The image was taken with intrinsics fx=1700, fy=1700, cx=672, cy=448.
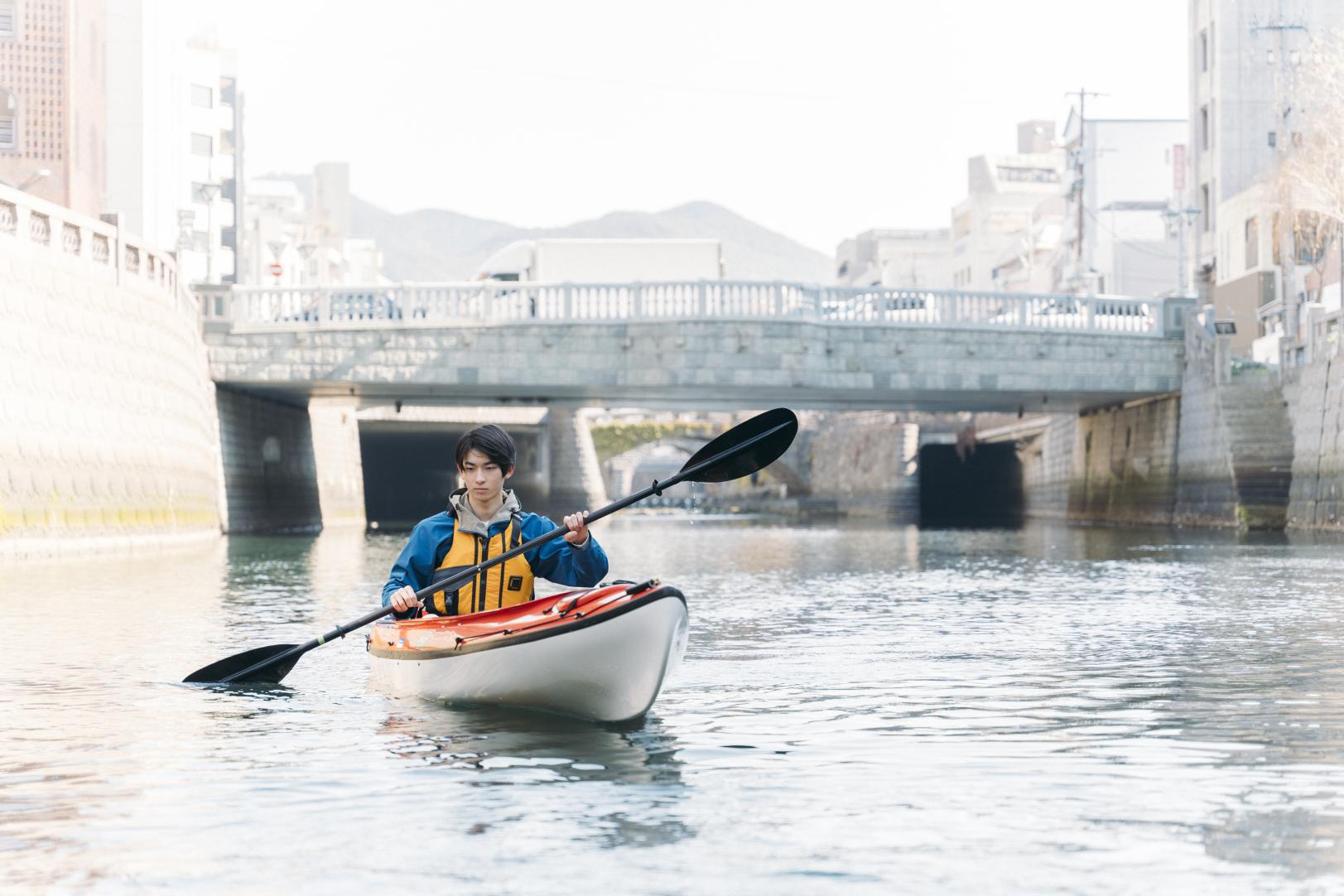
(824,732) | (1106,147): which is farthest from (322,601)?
(1106,147)

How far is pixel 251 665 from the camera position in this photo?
36.4 feet

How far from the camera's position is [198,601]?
1841 cm

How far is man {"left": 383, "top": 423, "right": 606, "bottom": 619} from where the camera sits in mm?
9516

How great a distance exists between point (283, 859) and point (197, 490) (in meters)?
31.2

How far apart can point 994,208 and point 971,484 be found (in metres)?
34.3

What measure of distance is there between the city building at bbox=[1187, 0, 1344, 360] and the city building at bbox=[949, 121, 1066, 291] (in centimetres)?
3833

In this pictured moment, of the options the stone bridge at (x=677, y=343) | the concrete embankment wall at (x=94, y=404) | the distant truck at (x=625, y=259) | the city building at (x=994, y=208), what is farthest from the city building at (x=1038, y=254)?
the concrete embankment wall at (x=94, y=404)

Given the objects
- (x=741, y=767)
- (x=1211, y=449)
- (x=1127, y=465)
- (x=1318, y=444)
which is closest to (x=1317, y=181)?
(x=1211, y=449)

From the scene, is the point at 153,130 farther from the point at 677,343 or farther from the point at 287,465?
the point at 677,343

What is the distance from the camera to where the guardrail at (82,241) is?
26156mm

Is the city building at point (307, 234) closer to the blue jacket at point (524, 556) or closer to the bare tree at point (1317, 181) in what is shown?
the bare tree at point (1317, 181)

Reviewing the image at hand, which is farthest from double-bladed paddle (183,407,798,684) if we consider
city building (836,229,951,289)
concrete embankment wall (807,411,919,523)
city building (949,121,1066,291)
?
city building (836,229,951,289)

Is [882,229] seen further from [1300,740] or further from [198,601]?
[1300,740]

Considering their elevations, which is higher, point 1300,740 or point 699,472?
point 699,472
